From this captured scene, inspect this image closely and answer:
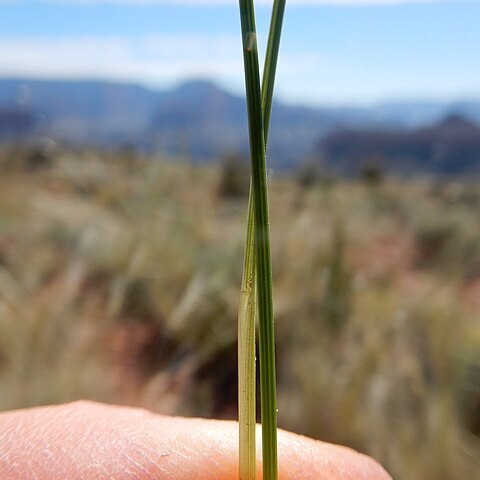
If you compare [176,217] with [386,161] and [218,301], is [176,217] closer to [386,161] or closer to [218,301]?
[218,301]

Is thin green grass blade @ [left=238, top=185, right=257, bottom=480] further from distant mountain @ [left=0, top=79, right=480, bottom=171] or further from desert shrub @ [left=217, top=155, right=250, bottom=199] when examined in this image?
distant mountain @ [left=0, top=79, right=480, bottom=171]

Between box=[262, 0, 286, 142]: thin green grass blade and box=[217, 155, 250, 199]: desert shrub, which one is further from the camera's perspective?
box=[217, 155, 250, 199]: desert shrub

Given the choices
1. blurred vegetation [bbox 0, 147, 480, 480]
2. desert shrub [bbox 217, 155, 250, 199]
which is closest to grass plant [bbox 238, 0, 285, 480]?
blurred vegetation [bbox 0, 147, 480, 480]

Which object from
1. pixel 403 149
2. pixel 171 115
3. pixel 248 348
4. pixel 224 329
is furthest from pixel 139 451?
pixel 171 115

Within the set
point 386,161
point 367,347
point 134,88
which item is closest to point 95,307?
point 367,347

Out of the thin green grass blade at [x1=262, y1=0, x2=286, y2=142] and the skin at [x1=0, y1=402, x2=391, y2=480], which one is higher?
the thin green grass blade at [x1=262, y1=0, x2=286, y2=142]

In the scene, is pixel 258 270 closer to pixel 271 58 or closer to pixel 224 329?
pixel 271 58

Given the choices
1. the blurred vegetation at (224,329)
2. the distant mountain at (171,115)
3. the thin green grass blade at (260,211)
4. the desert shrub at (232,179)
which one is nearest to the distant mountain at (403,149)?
the distant mountain at (171,115)
